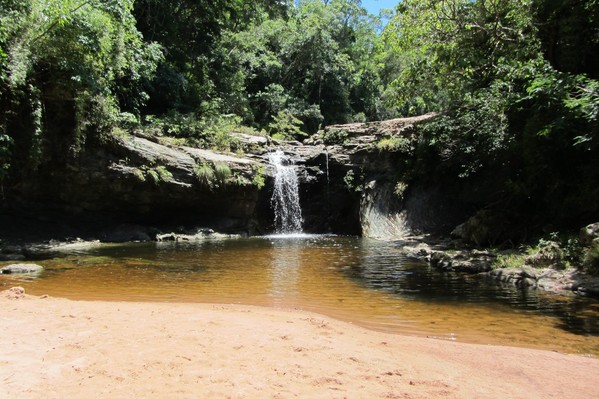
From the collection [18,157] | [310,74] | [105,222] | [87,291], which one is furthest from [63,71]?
[310,74]

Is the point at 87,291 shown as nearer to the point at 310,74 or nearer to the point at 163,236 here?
the point at 163,236

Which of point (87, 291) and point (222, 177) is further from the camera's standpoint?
point (222, 177)

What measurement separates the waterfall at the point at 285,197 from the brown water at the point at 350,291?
8935 millimetres

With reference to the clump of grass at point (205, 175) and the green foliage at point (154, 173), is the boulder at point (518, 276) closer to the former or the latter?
the clump of grass at point (205, 175)

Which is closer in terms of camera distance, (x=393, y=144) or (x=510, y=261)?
(x=510, y=261)

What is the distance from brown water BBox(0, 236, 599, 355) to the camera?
5.50 meters

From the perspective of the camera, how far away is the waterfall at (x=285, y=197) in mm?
21109

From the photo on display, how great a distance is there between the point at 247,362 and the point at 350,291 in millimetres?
4103

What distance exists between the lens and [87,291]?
7398 millimetres

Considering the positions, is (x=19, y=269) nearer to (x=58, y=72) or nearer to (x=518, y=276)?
(x=58, y=72)

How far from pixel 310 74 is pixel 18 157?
25.1 metres

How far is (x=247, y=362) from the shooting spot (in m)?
3.75

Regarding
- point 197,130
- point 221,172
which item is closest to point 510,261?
point 221,172

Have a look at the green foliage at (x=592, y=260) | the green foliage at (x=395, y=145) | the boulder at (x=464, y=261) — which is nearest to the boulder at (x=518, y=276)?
the boulder at (x=464, y=261)
